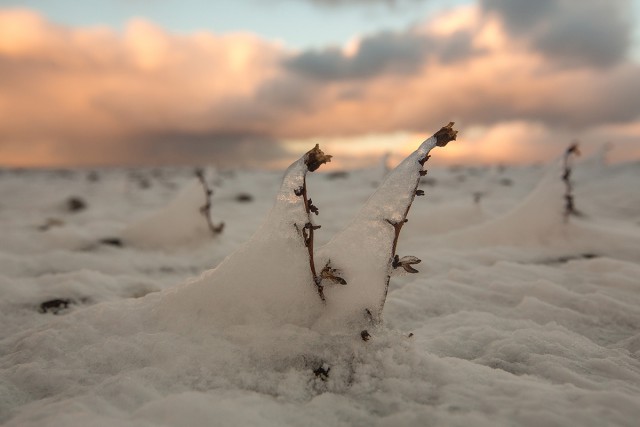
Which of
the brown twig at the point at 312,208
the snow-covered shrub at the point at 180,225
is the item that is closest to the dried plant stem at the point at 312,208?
the brown twig at the point at 312,208

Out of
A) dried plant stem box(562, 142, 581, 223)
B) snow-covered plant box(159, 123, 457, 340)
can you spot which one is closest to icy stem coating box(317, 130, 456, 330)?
snow-covered plant box(159, 123, 457, 340)

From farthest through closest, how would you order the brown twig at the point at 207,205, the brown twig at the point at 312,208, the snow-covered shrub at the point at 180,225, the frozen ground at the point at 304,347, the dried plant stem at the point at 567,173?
the snow-covered shrub at the point at 180,225 → the brown twig at the point at 207,205 → the dried plant stem at the point at 567,173 → the brown twig at the point at 312,208 → the frozen ground at the point at 304,347

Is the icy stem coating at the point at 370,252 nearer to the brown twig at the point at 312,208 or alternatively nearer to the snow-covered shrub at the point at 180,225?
the brown twig at the point at 312,208

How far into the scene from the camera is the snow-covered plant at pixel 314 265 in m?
→ 1.52

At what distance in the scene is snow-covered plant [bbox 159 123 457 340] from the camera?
1.52 m

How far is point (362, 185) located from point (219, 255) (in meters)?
4.02

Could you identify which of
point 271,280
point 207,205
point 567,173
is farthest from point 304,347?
point 567,173

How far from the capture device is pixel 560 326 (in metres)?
1.90

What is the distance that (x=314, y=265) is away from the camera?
1.55 meters

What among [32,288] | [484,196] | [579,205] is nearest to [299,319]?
[32,288]

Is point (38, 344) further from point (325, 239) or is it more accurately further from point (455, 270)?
point (325, 239)

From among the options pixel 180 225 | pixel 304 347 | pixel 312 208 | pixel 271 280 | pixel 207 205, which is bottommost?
pixel 304 347

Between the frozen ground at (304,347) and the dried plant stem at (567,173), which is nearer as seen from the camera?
the frozen ground at (304,347)

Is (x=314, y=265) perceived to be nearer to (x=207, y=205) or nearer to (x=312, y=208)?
(x=312, y=208)
